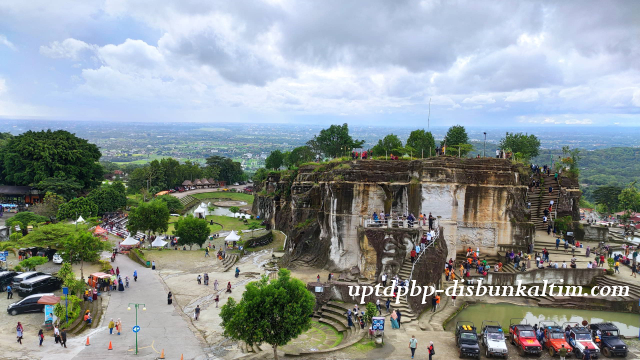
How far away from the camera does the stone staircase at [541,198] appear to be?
1729 inches

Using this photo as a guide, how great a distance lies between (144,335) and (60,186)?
155 feet

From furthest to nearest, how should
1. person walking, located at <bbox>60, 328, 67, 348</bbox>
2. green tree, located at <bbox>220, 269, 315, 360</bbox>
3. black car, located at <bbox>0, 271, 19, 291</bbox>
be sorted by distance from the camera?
black car, located at <bbox>0, 271, 19, 291</bbox> < person walking, located at <bbox>60, 328, 67, 348</bbox> < green tree, located at <bbox>220, 269, 315, 360</bbox>

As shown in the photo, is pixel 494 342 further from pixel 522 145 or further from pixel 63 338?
pixel 522 145

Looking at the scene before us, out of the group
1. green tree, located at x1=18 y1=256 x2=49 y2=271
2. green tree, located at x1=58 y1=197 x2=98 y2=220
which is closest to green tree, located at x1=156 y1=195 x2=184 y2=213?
green tree, located at x1=58 y1=197 x2=98 y2=220

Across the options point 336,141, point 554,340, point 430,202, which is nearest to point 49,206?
point 336,141

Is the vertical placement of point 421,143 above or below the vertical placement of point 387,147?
above

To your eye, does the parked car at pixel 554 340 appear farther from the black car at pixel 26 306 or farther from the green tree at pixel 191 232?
the green tree at pixel 191 232

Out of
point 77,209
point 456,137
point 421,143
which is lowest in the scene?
point 77,209

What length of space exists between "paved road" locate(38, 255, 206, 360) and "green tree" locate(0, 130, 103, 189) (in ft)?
140

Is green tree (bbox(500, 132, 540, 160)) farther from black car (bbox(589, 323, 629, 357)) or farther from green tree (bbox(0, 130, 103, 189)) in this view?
green tree (bbox(0, 130, 103, 189))

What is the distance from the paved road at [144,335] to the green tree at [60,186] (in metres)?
37.8

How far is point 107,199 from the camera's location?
6294cm

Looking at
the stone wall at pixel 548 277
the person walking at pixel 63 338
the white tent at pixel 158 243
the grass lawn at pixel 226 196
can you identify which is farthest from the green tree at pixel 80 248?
the grass lawn at pixel 226 196

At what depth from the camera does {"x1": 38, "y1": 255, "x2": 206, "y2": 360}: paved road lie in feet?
68.2
